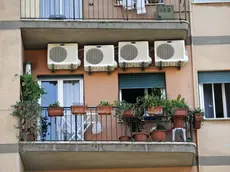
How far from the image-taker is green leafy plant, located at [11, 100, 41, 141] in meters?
17.8

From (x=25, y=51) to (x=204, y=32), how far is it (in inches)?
189

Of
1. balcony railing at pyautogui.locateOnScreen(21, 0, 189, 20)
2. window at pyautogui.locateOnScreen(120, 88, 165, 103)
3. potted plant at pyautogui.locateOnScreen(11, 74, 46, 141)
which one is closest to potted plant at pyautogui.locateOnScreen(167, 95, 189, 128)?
window at pyautogui.locateOnScreen(120, 88, 165, 103)

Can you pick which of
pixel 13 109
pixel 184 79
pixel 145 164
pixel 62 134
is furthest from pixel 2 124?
pixel 184 79

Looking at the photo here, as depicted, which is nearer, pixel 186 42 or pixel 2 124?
pixel 2 124

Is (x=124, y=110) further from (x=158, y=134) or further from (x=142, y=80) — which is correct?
(x=142, y=80)

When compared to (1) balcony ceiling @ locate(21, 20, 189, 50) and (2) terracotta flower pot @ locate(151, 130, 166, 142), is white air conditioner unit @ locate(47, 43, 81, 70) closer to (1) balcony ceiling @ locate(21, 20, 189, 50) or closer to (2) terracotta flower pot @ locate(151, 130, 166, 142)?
(1) balcony ceiling @ locate(21, 20, 189, 50)

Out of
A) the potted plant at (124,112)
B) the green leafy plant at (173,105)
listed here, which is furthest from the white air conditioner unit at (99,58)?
the green leafy plant at (173,105)

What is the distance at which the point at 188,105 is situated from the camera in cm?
1908

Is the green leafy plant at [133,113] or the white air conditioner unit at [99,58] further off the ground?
the white air conditioner unit at [99,58]

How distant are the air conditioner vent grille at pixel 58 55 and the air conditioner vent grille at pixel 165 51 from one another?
97.4 inches

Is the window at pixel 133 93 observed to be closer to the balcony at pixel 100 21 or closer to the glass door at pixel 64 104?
the glass door at pixel 64 104

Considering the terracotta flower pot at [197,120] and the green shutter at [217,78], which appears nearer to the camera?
the terracotta flower pot at [197,120]

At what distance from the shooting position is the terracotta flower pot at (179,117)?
18.1 metres

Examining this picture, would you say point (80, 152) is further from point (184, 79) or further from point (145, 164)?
point (184, 79)
